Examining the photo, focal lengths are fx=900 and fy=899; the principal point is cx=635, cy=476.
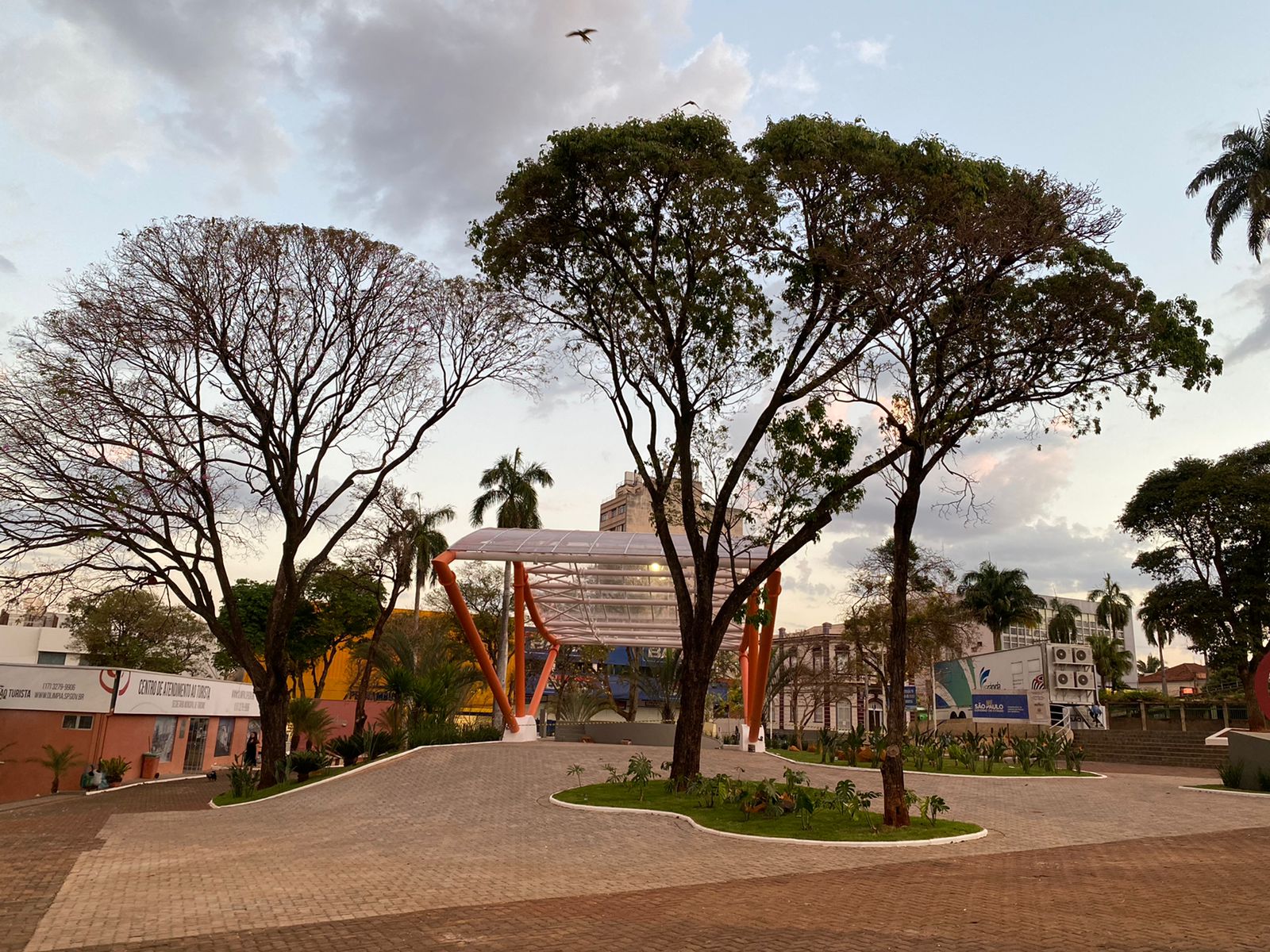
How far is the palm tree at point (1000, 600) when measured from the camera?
6153 centimetres

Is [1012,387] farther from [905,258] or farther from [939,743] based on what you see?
[939,743]

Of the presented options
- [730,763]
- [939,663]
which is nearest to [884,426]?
[730,763]

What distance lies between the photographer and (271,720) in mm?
22641

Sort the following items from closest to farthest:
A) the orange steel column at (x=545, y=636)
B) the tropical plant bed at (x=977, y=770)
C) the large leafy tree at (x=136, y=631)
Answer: the tropical plant bed at (x=977, y=770) < the orange steel column at (x=545, y=636) < the large leafy tree at (x=136, y=631)

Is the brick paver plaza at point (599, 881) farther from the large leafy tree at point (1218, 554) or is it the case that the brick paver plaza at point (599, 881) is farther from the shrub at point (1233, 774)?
the large leafy tree at point (1218, 554)

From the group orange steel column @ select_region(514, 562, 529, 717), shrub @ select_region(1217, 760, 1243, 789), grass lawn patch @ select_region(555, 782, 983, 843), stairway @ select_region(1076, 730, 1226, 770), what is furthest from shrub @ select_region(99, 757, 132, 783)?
stairway @ select_region(1076, 730, 1226, 770)

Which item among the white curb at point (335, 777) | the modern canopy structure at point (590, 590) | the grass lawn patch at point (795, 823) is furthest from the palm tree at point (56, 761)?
the grass lawn patch at point (795, 823)

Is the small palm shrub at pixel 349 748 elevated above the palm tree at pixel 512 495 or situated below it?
below

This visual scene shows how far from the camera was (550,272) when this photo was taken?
19.3 meters

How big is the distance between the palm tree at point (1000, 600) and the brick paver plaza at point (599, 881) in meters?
45.2

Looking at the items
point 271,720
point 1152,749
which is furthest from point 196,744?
point 1152,749

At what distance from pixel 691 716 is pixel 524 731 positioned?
1575 centimetres

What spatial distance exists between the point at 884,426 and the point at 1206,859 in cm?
788

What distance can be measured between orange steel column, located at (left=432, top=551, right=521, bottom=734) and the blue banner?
Answer: 86.1 ft
